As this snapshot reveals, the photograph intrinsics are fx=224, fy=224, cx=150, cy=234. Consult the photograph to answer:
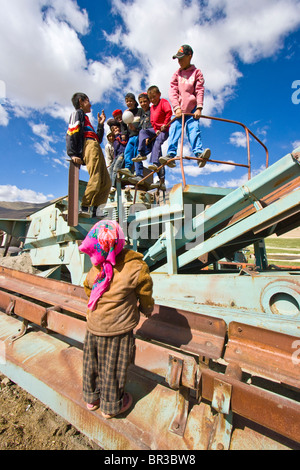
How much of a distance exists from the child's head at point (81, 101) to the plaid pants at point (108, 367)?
10.2 feet

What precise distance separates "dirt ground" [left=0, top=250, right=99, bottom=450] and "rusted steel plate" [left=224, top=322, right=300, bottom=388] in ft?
4.36

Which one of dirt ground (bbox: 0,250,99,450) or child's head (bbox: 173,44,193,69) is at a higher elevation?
child's head (bbox: 173,44,193,69)

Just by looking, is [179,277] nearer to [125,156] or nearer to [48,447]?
[48,447]

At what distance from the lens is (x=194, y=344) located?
166 cm

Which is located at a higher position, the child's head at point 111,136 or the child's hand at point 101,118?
the child's head at point 111,136

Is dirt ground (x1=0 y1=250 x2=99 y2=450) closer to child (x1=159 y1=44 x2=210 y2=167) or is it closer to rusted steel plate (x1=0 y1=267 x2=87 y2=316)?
rusted steel plate (x1=0 y1=267 x2=87 y2=316)

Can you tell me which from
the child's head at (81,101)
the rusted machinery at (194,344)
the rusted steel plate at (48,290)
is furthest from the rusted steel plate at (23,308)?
the child's head at (81,101)

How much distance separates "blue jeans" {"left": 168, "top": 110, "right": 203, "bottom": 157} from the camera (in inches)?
140

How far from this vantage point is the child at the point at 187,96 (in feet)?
11.8

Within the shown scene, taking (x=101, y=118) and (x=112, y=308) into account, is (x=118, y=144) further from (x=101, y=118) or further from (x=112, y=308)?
(x=112, y=308)

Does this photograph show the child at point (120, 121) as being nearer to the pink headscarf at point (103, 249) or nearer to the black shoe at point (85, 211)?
the black shoe at point (85, 211)

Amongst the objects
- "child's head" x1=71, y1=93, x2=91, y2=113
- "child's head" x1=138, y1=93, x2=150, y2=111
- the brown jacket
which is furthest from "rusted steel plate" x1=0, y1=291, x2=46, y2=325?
"child's head" x1=138, y1=93, x2=150, y2=111

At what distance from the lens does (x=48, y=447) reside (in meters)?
1.73

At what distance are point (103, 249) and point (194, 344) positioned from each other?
97cm
